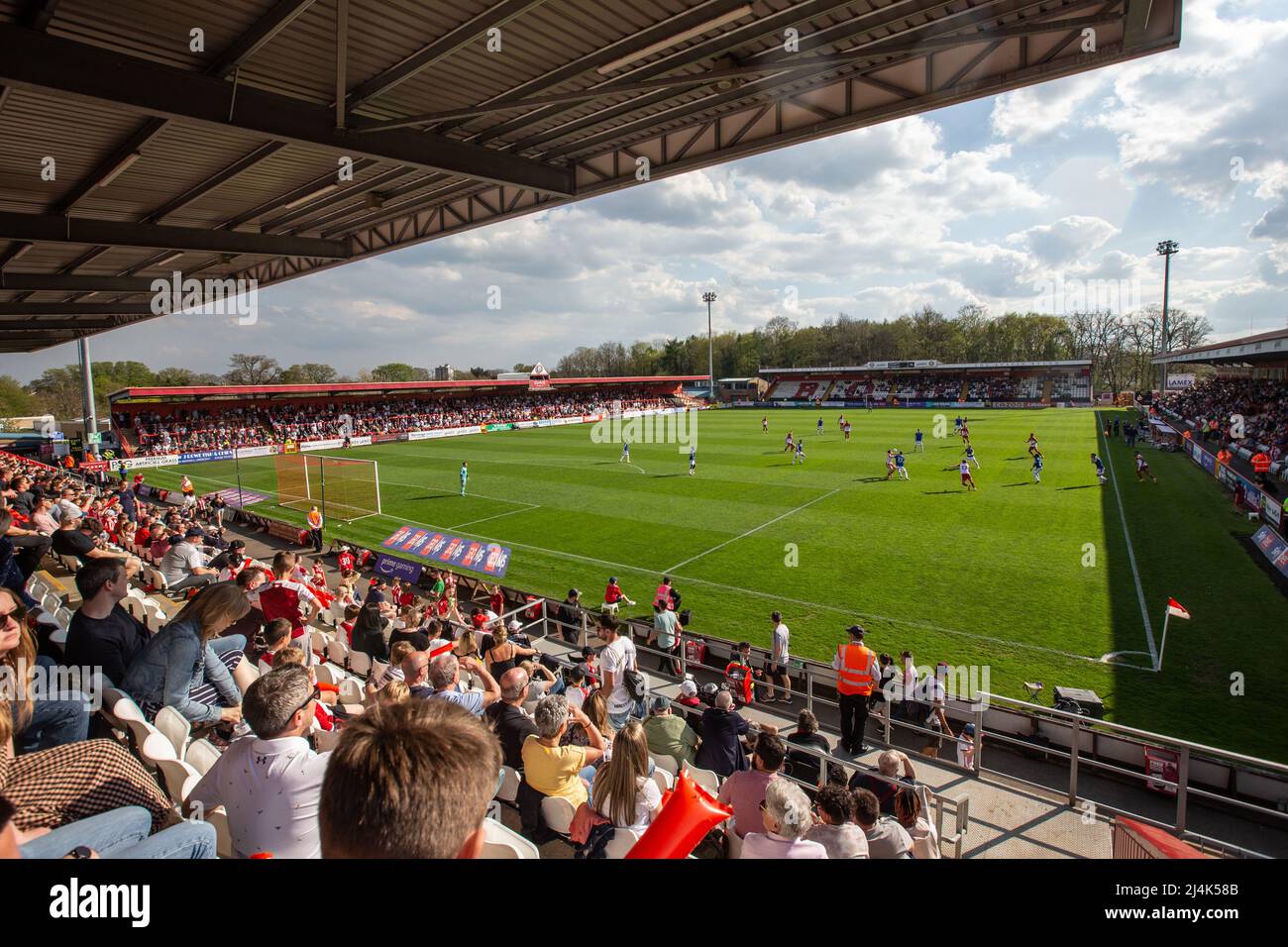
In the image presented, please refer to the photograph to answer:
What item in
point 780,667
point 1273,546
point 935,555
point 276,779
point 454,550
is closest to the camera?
point 276,779

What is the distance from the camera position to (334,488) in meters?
25.2

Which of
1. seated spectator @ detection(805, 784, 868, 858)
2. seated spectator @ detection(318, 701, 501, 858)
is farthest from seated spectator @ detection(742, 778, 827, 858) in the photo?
seated spectator @ detection(318, 701, 501, 858)

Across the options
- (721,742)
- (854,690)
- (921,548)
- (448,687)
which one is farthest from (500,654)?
(921,548)

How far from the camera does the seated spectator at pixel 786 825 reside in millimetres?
2941

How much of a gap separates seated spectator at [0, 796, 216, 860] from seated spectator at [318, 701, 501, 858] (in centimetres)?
120

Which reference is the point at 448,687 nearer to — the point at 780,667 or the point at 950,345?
the point at 780,667

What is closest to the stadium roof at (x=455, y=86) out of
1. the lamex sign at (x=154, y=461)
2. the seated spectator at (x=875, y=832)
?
the seated spectator at (x=875, y=832)

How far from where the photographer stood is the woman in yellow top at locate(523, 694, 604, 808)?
4.11m

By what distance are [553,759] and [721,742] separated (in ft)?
5.80

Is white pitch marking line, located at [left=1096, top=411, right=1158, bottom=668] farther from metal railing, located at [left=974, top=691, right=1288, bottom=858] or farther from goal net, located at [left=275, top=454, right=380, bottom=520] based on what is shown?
goal net, located at [left=275, top=454, right=380, bottom=520]

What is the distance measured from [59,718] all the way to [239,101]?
21.8 ft

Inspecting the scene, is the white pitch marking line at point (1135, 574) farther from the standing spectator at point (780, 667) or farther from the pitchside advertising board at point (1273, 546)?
the standing spectator at point (780, 667)

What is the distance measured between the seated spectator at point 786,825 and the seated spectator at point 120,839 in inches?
87.0
